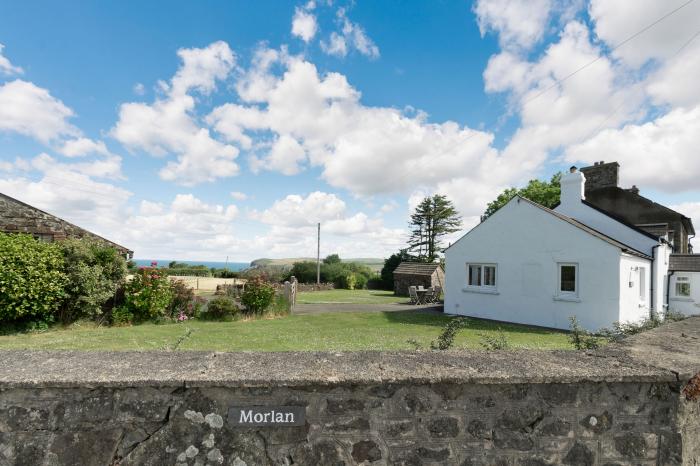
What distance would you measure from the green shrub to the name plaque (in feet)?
42.2

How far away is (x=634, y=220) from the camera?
22.9 m

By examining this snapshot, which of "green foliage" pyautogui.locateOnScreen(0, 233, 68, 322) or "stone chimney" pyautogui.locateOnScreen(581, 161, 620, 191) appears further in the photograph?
"stone chimney" pyautogui.locateOnScreen(581, 161, 620, 191)

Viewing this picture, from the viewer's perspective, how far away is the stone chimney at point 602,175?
21766 millimetres

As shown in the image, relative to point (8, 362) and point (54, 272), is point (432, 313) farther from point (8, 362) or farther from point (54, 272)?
point (8, 362)

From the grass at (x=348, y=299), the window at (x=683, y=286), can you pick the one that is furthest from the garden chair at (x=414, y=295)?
the window at (x=683, y=286)

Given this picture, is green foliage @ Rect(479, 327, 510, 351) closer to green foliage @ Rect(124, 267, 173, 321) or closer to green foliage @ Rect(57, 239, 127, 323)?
green foliage @ Rect(124, 267, 173, 321)

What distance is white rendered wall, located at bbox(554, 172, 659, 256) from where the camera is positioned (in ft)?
51.9

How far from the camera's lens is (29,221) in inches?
604

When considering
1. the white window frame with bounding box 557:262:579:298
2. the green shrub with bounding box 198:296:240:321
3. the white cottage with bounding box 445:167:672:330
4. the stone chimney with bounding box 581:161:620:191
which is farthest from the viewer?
the stone chimney with bounding box 581:161:620:191

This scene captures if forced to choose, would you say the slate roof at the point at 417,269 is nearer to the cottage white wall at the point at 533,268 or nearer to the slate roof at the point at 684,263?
the cottage white wall at the point at 533,268

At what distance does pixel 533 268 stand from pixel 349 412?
13836mm

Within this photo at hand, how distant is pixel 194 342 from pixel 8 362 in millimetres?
7375

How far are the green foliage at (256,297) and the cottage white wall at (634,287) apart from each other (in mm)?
12819

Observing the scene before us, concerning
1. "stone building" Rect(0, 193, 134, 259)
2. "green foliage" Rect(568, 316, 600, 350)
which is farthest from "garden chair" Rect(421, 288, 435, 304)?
"stone building" Rect(0, 193, 134, 259)
